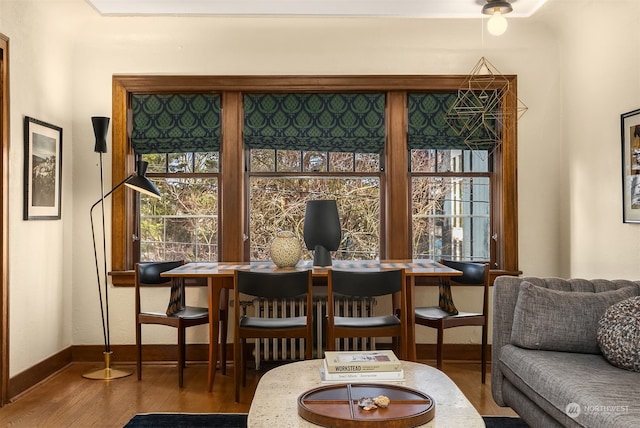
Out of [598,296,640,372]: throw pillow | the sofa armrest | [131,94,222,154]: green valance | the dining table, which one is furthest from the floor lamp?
[598,296,640,372]: throw pillow

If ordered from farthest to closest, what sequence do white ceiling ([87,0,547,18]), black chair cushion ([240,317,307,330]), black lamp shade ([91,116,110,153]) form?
1. black lamp shade ([91,116,110,153])
2. white ceiling ([87,0,547,18])
3. black chair cushion ([240,317,307,330])

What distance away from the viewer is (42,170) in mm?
4594

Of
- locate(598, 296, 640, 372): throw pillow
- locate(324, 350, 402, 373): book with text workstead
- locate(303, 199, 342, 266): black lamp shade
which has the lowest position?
locate(324, 350, 402, 373): book with text workstead

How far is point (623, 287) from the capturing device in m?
3.38

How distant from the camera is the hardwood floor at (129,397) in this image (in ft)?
12.3

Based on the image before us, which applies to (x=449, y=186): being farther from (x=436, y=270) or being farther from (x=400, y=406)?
(x=400, y=406)

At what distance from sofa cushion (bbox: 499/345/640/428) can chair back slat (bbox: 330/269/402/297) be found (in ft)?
2.78

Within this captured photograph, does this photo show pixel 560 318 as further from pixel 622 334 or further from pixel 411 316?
pixel 411 316

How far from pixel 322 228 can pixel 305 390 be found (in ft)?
6.59

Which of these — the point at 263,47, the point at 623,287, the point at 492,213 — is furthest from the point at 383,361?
the point at 263,47

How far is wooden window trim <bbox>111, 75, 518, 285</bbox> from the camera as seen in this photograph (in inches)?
203

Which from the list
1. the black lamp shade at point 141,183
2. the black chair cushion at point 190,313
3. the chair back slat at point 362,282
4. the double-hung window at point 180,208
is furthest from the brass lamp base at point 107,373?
the chair back slat at point 362,282

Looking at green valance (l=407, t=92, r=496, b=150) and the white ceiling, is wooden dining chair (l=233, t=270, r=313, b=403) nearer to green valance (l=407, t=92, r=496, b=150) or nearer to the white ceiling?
green valance (l=407, t=92, r=496, b=150)

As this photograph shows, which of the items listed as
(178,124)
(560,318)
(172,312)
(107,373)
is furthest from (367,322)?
(178,124)
